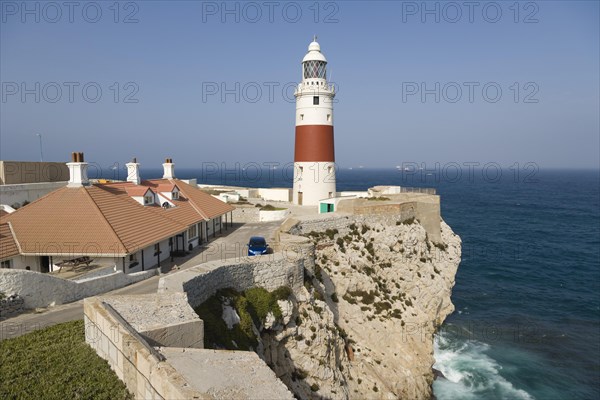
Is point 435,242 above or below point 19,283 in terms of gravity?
below

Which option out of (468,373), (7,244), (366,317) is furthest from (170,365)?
(468,373)

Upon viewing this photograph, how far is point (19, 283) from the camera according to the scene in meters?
14.6

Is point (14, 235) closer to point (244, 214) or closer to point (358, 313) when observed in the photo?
point (358, 313)

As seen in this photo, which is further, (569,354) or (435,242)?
(435,242)

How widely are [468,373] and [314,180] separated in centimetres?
2068

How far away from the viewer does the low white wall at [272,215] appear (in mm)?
37406

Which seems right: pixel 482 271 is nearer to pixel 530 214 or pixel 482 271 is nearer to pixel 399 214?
pixel 399 214

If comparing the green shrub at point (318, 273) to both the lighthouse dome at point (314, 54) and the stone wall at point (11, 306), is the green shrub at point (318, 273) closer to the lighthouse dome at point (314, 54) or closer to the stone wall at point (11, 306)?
the stone wall at point (11, 306)

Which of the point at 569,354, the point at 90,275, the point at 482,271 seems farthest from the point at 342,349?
the point at 482,271

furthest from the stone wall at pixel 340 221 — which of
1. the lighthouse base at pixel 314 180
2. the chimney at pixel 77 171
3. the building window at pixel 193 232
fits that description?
the chimney at pixel 77 171

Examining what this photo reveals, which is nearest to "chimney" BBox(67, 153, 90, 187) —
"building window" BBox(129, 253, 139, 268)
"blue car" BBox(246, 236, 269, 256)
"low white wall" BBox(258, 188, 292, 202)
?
"building window" BBox(129, 253, 139, 268)

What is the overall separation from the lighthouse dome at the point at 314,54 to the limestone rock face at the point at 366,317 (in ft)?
53.3

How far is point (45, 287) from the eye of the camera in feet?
50.1

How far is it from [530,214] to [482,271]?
47.3 meters
